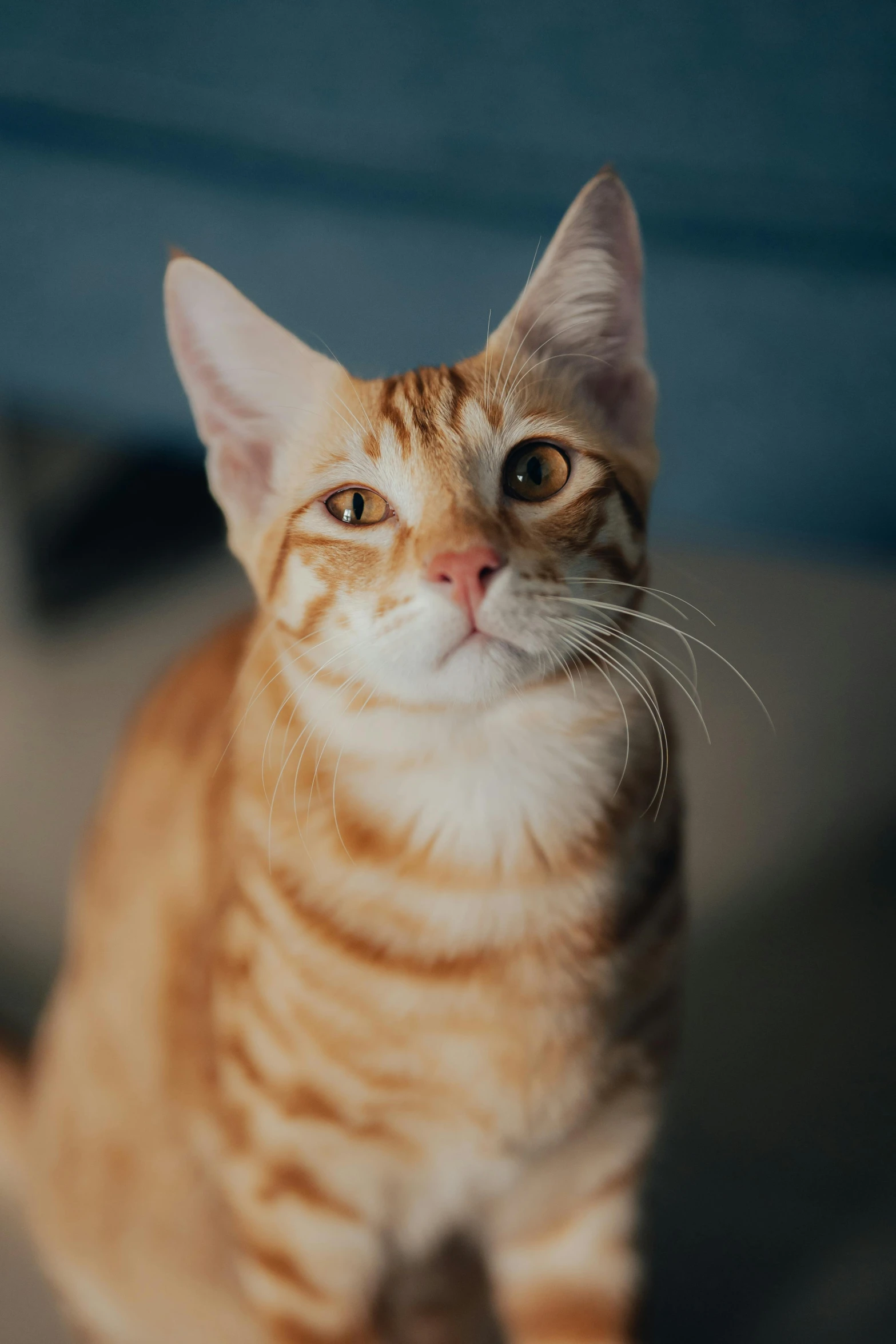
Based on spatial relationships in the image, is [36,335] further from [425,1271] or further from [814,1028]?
[814,1028]

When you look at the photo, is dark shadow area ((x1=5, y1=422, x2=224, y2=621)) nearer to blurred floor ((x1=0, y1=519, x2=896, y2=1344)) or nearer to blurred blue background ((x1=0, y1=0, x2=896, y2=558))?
blurred floor ((x1=0, y1=519, x2=896, y2=1344))

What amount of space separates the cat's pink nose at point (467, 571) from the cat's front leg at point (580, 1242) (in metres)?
0.45

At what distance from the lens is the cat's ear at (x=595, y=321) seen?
0.63 metres

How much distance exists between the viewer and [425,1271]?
92 centimetres

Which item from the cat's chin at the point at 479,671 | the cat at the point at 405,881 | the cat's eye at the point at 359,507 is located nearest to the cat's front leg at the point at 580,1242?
the cat at the point at 405,881

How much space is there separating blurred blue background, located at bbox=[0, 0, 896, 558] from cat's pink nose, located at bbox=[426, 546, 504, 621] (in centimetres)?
21

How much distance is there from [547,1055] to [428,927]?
0.12 meters

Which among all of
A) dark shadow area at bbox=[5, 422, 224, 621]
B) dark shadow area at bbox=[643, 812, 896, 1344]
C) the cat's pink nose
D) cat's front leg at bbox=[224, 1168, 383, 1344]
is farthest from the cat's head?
dark shadow area at bbox=[5, 422, 224, 621]

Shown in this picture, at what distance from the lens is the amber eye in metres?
0.67

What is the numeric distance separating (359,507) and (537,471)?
0.34ft

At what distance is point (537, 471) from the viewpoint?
674mm

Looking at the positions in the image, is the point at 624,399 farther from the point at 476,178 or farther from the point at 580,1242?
the point at 580,1242

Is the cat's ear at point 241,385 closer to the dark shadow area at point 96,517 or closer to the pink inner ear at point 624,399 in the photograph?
the pink inner ear at point 624,399

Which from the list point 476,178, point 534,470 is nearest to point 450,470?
point 534,470
